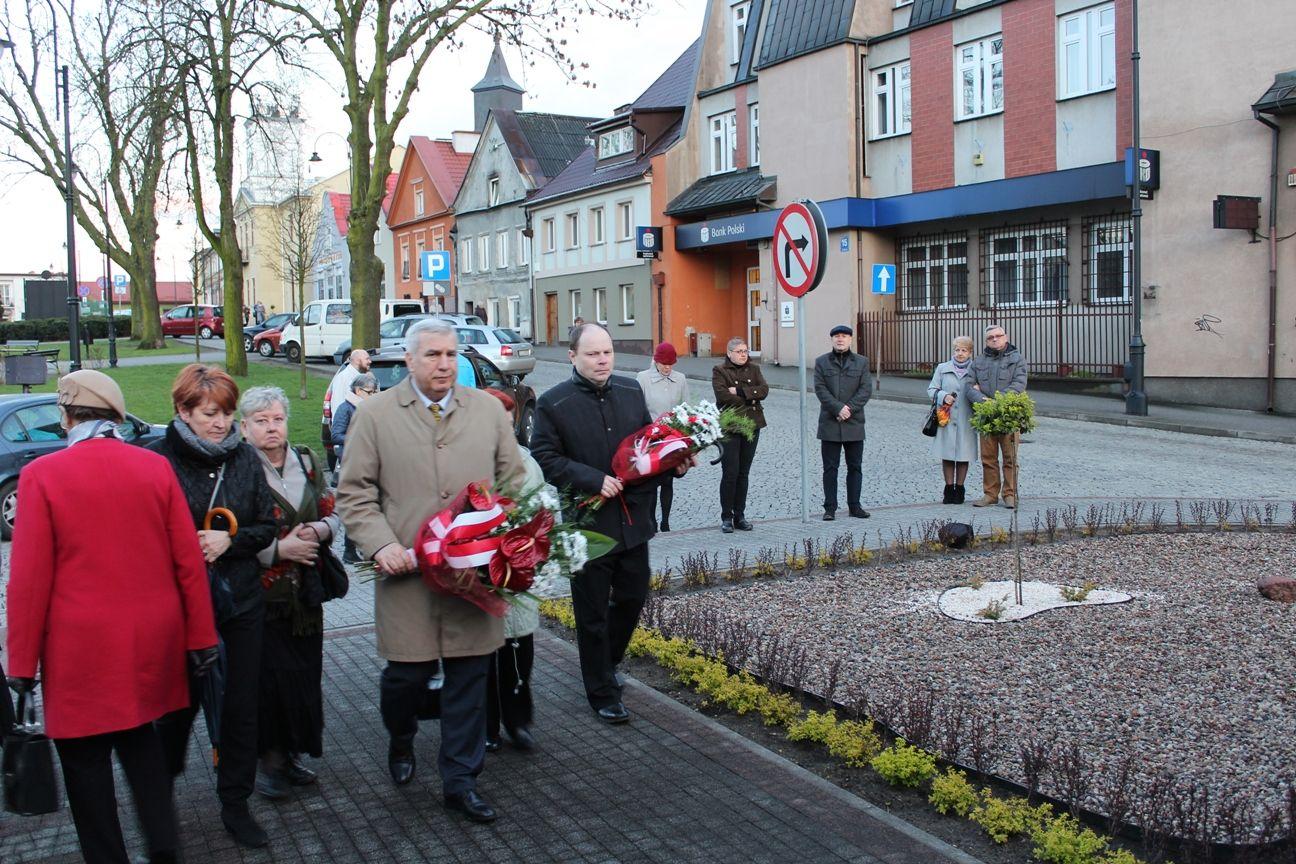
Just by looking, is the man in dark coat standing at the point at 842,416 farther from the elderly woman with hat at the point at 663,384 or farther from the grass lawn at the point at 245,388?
the grass lawn at the point at 245,388

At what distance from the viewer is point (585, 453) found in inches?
245

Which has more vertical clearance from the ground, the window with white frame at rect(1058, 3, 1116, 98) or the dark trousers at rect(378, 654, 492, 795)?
the window with white frame at rect(1058, 3, 1116, 98)

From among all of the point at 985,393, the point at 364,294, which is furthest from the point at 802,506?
the point at 364,294

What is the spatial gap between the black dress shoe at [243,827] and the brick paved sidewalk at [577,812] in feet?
0.16

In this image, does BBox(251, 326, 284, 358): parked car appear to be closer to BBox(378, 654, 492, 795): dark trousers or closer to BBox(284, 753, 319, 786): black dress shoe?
BBox(284, 753, 319, 786): black dress shoe

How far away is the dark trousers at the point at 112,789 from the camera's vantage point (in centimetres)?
411

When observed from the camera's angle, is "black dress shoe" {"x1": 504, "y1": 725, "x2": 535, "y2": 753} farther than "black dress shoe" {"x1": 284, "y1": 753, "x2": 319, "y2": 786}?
Yes

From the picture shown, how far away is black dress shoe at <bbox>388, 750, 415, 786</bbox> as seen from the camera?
17.3 feet

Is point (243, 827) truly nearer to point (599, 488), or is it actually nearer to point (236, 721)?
point (236, 721)

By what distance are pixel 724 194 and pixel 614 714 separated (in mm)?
31865

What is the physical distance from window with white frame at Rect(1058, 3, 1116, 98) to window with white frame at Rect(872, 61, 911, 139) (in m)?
4.64

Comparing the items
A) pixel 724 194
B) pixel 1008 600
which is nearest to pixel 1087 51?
pixel 724 194

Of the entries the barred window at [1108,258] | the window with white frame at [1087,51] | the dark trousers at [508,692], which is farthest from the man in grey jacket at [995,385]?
the window with white frame at [1087,51]

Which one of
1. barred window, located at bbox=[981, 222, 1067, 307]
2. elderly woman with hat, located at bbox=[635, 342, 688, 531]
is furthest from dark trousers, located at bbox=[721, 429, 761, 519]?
barred window, located at bbox=[981, 222, 1067, 307]
